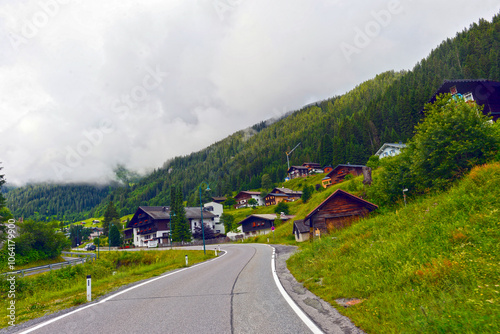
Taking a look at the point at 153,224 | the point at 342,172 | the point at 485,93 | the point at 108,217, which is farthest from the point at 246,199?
the point at 485,93

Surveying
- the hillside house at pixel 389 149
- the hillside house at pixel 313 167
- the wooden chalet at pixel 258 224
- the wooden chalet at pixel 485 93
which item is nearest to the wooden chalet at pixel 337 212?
the wooden chalet at pixel 485 93

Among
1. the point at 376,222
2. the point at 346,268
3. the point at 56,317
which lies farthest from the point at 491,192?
the point at 56,317

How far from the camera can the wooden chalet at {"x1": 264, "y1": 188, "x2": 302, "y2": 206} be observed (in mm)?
102312

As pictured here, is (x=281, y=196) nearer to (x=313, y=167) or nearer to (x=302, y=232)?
(x=313, y=167)

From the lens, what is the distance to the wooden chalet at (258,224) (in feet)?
234

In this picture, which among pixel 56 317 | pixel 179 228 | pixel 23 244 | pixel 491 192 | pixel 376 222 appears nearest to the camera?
pixel 56 317

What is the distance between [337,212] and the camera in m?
30.6

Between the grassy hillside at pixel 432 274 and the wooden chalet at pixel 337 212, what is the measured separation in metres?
17.2

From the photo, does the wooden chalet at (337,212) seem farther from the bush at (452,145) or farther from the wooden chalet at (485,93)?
the wooden chalet at (485,93)

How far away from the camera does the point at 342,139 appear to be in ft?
339

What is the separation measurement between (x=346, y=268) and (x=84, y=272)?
2236 cm

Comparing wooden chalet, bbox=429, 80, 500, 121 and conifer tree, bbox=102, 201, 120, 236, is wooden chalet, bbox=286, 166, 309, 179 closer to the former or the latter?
conifer tree, bbox=102, 201, 120, 236

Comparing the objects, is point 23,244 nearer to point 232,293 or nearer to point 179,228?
point 179,228

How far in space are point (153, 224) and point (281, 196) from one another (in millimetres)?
47580
